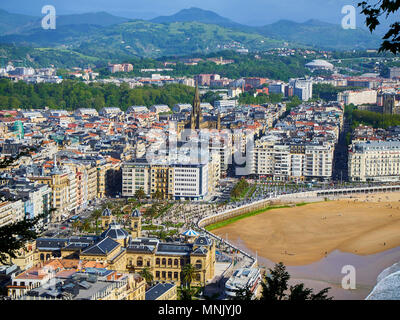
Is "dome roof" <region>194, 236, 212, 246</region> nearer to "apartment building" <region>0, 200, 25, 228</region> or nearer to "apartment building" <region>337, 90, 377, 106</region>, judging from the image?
"apartment building" <region>0, 200, 25, 228</region>

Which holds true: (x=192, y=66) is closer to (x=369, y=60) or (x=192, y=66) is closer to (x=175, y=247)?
(x=369, y=60)

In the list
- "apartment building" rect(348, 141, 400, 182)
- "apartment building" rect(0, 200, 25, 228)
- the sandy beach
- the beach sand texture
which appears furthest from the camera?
"apartment building" rect(348, 141, 400, 182)

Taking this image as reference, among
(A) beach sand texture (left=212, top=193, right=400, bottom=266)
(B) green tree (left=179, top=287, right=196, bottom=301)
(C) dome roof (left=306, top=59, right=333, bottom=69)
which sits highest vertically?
(C) dome roof (left=306, top=59, right=333, bottom=69)

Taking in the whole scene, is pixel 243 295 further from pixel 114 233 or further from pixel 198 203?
pixel 198 203

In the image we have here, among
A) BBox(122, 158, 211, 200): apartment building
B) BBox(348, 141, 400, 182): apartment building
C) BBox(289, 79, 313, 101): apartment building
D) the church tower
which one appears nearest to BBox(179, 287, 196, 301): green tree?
BBox(122, 158, 211, 200): apartment building

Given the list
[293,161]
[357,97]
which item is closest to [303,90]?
[357,97]
